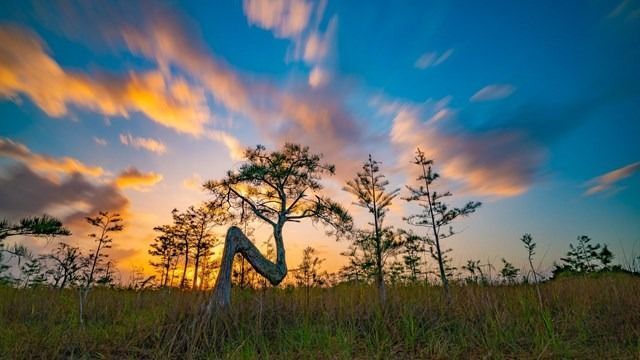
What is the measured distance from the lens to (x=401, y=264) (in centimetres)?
1895

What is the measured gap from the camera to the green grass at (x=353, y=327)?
524cm

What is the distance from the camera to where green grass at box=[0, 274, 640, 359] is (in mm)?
5238

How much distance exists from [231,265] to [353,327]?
10.5ft

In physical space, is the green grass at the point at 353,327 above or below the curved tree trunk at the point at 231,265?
below

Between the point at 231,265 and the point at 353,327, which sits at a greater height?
the point at 231,265

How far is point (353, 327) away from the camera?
6.30 m

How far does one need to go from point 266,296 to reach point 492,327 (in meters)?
4.70

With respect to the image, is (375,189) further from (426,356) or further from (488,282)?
(426,356)

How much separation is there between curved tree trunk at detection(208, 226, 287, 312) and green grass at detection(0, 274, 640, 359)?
1.28 feet

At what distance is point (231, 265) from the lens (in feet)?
26.1

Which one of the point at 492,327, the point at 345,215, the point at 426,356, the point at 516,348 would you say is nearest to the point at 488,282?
the point at 492,327

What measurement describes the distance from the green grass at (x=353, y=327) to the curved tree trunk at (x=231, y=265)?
0.39 meters

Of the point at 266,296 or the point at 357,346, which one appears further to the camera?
the point at 266,296

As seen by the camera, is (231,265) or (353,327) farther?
(231,265)
